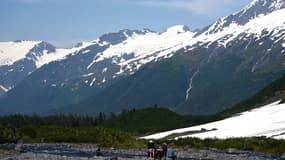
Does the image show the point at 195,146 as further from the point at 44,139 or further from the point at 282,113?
the point at 282,113

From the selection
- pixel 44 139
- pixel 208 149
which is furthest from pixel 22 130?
pixel 208 149

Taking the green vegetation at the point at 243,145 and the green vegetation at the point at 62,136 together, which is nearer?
the green vegetation at the point at 243,145

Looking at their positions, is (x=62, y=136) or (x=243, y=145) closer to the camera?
(x=243, y=145)

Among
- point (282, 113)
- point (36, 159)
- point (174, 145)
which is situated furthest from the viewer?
point (282, 113)

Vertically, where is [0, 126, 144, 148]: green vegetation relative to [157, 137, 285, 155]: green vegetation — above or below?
above

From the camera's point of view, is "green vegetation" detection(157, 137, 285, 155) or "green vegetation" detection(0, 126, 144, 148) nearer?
"green vegetation" detection(157, 137, 285, 155)

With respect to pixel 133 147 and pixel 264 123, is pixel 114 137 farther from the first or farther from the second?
pixel 264 123

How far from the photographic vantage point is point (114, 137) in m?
95.9

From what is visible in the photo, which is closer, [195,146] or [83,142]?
[195,146]

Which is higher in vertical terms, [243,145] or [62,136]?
[62,136]

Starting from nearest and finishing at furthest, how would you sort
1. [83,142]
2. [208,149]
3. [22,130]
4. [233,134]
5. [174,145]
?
[208,149] → [174,145] → [83,142] → [22,130] → [233,134]

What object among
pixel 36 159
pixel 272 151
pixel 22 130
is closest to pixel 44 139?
pixel 22 130

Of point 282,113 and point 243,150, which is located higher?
point 282,113

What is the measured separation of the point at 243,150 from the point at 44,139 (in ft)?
109
